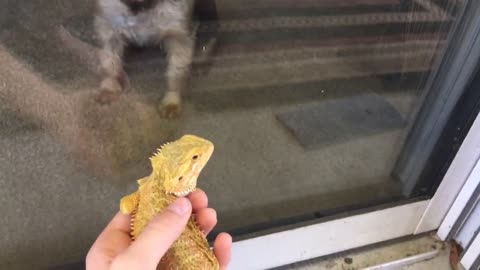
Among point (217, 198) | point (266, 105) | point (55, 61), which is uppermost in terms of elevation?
point (55, 61)

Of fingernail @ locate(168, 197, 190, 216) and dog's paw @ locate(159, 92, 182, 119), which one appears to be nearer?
fingernail @ locate(168, 197, 190, 216)

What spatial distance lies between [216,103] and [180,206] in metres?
0.33

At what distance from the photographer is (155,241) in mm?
379

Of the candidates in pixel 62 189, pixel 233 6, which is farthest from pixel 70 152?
pixel 233 6

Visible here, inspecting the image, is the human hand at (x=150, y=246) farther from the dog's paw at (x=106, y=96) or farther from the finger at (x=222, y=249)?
the dog's paw at (x=106, y=96)

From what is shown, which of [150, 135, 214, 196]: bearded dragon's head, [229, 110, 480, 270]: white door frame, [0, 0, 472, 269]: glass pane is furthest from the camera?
[229, 110, 480, 270]: white door frame

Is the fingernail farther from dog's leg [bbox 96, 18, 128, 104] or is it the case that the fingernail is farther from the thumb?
dog's leg [bbox 96, 18, 128, 104]

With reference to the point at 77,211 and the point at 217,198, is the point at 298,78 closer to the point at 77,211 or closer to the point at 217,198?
the point at 217,198

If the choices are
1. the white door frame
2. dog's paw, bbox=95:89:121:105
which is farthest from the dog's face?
the white door frame

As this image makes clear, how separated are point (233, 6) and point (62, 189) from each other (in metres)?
0.34

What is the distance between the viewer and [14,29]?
1.82 feet

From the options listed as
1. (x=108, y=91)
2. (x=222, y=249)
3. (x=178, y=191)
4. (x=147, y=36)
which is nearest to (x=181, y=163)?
(x=178, y=191)

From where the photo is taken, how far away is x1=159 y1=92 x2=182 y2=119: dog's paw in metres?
0.68

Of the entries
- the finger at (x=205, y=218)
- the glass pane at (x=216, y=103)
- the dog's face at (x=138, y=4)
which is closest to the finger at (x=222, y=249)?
the finger at (x=205, y=218)
